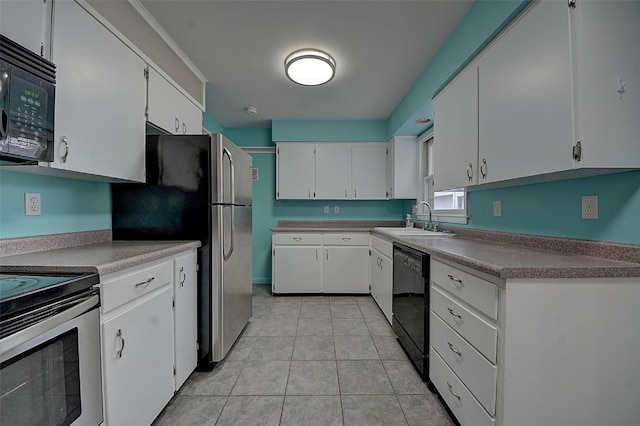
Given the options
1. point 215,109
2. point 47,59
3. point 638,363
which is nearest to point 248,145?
point 215,109

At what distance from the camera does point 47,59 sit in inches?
44.0

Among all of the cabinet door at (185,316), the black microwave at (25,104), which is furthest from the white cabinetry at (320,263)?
the black microwave at (25,104)

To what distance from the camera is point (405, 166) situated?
3602 mm

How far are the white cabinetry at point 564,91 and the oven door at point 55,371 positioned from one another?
1951mm

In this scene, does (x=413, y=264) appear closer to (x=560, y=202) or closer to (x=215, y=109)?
(x=560, y=202)

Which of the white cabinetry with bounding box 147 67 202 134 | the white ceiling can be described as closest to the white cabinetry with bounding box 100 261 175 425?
the white cabinetry with bounding box 147 67 202 134

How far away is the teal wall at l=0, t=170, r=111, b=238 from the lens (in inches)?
48.3

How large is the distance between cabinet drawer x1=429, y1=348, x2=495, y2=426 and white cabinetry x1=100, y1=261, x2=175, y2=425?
5.13 ft

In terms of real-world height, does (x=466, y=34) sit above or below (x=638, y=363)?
above

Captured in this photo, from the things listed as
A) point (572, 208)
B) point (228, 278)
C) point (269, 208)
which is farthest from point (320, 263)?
point (572, 208)

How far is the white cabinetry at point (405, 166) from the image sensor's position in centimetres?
359

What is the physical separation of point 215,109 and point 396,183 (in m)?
2.63

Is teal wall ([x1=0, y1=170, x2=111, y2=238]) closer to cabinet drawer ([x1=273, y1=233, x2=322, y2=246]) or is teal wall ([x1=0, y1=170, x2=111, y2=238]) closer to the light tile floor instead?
the light tile floor

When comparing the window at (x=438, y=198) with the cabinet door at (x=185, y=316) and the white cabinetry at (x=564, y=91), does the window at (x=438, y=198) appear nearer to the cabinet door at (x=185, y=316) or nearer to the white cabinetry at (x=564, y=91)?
the white cabinetry at (x=564, y=91)
